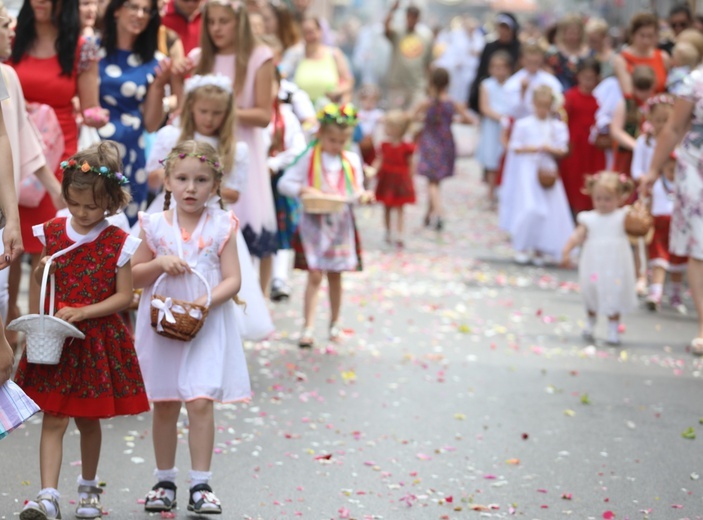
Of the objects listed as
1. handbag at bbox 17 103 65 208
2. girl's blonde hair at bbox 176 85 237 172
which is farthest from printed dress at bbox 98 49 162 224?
girl's blonde hair at bbox 176 85 237 172

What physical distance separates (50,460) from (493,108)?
1334 cm

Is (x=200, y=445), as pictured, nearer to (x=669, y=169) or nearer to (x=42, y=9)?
(x=42, y=9)

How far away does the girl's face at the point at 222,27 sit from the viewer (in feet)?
27.1

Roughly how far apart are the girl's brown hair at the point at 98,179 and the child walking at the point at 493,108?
12.0 meters

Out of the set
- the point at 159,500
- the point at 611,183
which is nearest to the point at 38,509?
the point at 159,500

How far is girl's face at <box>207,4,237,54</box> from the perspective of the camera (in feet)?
27.1

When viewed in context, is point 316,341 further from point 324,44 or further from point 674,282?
point 324,44

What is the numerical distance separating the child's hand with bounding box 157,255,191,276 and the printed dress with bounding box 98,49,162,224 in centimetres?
273

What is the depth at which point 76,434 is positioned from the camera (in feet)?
21.4

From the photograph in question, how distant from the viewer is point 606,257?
31.7ft

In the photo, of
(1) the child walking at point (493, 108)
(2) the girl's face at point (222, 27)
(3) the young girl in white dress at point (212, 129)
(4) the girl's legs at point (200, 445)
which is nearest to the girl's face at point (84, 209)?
(4) the girl's legs at point (200, 445)

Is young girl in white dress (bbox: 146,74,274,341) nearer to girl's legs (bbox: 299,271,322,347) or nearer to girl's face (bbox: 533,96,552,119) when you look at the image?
girl's legs (bbox: 299,271,322,347)

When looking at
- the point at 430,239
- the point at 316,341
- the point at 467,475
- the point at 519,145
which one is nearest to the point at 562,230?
the point at 519,145

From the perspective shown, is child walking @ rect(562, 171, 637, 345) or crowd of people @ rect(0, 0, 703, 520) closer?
crowd of people @ rect(0, 0, 703, 520)
